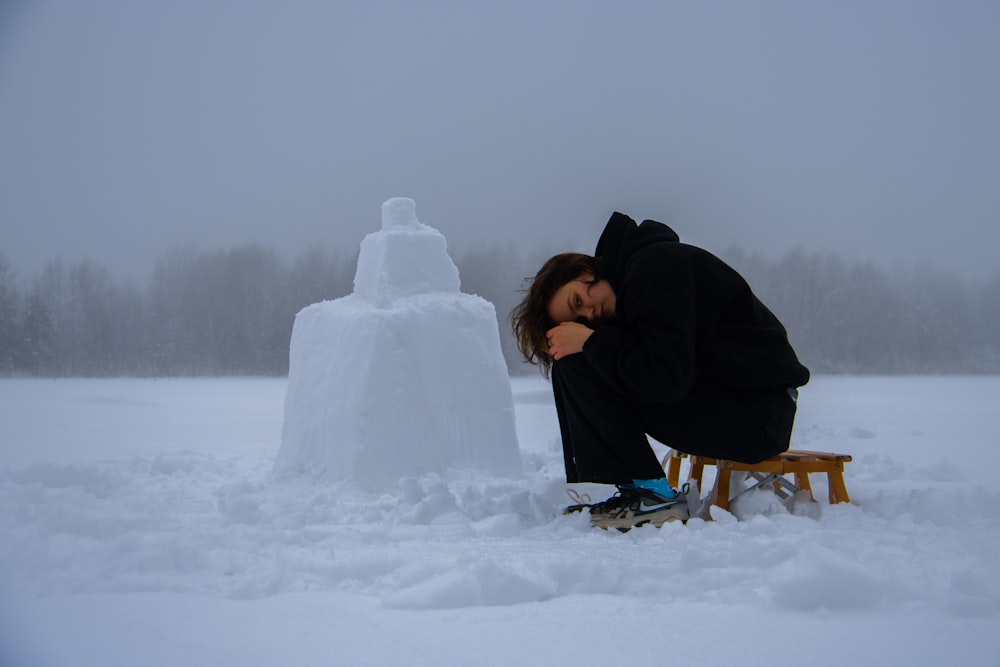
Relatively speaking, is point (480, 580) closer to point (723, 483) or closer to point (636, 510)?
point (636, 510)

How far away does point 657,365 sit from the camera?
2.09 metres

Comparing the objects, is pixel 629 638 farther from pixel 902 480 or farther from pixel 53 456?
pixel 53 456

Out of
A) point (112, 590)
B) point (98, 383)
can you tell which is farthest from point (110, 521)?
point (98, 383)

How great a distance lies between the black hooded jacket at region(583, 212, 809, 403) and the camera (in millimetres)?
2098

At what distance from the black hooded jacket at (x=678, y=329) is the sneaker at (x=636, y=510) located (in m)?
0.32

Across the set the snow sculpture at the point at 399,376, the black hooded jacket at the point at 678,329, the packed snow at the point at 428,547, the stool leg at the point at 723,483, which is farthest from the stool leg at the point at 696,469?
the snow sculpture at the point at 399,376

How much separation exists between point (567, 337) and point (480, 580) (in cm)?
94

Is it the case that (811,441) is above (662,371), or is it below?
below

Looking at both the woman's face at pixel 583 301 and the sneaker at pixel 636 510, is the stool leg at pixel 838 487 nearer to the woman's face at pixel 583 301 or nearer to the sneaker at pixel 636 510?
the sneaker at pixel 636 510

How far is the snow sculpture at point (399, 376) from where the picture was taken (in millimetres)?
3330

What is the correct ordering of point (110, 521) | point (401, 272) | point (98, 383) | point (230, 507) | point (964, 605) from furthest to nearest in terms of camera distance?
point (98, 383) → point (401, 272) → point (230, 507) → point (110, 521) → point (964, 605)

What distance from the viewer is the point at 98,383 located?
10.9 meters

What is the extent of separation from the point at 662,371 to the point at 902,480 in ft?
6.02

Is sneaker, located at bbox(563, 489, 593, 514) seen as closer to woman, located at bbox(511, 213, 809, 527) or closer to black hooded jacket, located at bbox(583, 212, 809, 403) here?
woman, located at bbox(511, 213, 809, 527)
